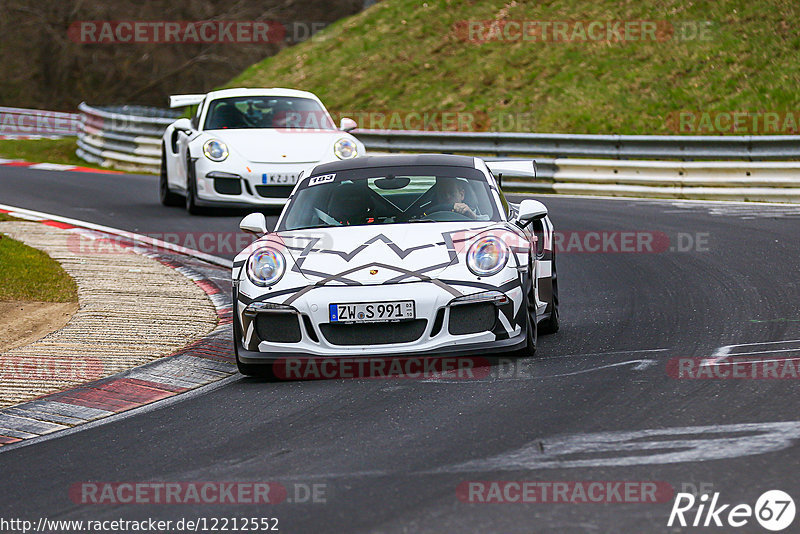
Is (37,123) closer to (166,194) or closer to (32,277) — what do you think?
(166,194)

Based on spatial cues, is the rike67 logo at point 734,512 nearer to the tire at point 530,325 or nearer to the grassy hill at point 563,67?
the tire at point 530,325

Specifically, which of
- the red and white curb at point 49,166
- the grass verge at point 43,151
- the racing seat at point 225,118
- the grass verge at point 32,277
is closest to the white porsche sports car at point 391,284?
the grass verge at point 32,277

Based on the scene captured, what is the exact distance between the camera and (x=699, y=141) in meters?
18.4

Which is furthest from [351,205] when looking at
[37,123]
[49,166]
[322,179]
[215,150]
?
[37,123]

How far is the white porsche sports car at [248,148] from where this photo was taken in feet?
49.1

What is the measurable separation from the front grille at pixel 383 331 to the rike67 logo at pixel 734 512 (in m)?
2.68

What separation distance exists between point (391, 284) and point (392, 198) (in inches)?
56.3

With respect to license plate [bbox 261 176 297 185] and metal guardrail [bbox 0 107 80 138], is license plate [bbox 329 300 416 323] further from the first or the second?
metal guardrail [bbox 0 107 80 138]

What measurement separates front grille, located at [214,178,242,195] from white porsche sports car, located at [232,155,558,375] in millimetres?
6841

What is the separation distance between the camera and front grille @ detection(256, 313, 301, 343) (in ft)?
23.9

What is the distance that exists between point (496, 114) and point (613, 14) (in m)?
4.24

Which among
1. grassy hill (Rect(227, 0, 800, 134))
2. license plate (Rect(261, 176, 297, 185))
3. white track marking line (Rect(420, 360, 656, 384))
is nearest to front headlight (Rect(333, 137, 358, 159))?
license plate (Rect(261, 176, 297, 185))

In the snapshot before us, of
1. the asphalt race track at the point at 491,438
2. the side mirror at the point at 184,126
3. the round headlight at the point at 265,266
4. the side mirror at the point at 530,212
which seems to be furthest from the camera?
the side mirror at the point at 184,126

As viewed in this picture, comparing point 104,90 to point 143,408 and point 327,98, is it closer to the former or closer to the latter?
point 327,98
